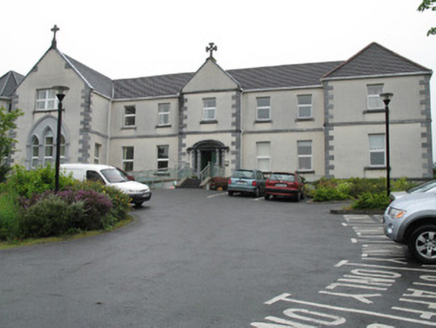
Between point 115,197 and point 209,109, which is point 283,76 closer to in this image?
point 209,109

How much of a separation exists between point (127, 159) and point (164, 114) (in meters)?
4.61

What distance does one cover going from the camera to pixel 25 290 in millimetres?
6094

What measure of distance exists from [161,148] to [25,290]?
25591 mm

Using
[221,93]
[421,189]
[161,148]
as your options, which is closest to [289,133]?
[221,93]

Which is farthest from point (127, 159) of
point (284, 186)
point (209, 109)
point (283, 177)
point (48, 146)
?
point (284, 186)

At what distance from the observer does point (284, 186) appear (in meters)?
20.8

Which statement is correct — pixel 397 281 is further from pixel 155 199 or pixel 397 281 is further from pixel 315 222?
pixel 155 199

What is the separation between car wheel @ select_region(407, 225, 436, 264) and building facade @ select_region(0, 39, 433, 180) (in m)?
18.5

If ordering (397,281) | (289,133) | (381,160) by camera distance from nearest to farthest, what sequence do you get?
(397,281) < (381,160) < (289,133)

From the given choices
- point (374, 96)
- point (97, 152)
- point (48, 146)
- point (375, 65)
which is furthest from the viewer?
point (97, 152)

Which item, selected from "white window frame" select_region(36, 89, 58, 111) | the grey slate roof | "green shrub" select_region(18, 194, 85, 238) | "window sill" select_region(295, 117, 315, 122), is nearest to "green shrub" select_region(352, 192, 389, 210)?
"green shrub" select_region(18, 194, 85, 238)

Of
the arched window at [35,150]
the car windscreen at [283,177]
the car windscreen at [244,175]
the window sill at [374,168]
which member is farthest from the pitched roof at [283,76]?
the arched window at [35,150]

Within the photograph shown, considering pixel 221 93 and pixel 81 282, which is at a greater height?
pixel 221 93

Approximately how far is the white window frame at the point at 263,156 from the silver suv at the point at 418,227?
20821 mm
